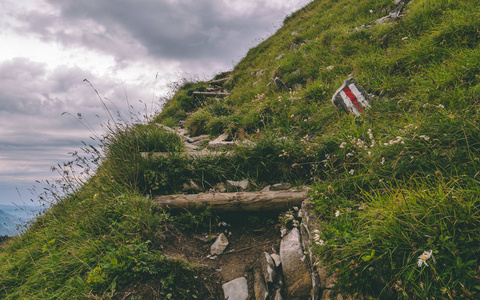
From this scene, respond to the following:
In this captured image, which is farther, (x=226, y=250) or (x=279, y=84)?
(x=279, y=84)

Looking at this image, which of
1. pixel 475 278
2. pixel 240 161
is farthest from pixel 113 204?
pixel 475 278

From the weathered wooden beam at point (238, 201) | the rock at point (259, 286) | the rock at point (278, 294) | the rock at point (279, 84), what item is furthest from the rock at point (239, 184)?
the rock at point (279, 84)

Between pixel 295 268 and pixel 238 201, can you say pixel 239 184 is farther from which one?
pixel 295 268

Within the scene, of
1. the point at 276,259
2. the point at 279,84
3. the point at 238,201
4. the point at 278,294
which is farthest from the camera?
the point at 279,84

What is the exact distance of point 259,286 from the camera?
2881mm

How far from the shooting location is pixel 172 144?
507cm

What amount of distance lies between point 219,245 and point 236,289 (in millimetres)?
762

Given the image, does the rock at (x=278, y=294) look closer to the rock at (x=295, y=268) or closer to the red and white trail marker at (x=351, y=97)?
the rock at (x=295, y=268)

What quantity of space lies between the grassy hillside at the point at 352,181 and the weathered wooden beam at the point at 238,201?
198 mm

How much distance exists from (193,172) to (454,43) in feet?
17.5

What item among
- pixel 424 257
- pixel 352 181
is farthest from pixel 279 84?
pixel 424 257

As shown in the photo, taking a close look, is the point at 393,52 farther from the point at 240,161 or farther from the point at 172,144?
the point at 172,144

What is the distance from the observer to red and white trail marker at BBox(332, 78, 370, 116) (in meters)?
4.60

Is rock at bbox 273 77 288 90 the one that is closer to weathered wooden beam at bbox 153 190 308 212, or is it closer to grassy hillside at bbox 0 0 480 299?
grassy hillside at bbox 0 0 480 299
